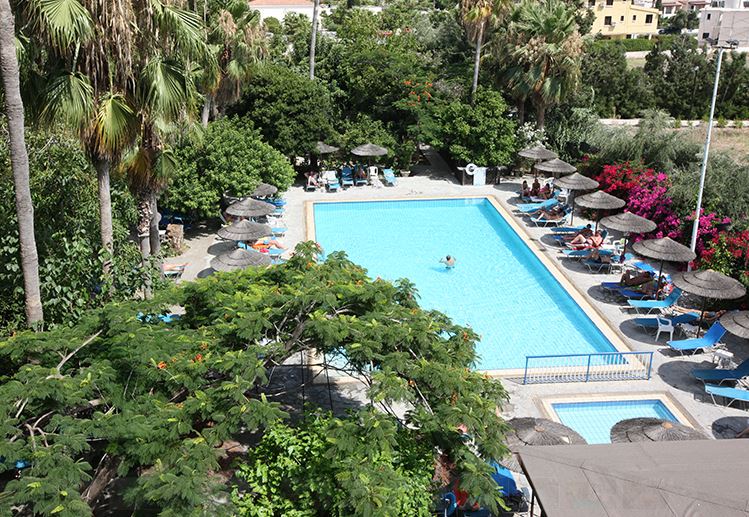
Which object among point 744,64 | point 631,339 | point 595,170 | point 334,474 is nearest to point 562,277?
point 631,339

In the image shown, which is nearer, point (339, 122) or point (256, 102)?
Answer: point (256, 102)

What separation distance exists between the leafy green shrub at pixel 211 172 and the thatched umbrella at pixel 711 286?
48.3 feet

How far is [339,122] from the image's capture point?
34656 mm

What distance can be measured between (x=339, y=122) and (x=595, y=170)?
479 inches

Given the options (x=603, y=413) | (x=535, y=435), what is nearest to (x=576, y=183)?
(x=603, y=413)

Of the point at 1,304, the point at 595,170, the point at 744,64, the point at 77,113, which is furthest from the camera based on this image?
the point at 744,64

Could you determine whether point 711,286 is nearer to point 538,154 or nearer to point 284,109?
point 538,154

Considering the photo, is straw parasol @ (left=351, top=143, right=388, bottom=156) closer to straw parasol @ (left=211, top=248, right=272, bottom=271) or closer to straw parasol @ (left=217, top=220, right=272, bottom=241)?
straw parasol @ (left=217, top=220, right=272, bottom=241)

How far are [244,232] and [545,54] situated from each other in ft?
56.5

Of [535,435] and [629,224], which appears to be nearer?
[535,435]

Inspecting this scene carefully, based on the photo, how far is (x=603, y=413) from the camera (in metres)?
→ 15.9

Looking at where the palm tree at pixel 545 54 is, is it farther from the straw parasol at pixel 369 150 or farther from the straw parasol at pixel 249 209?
the straw parasol at pixel 249 209

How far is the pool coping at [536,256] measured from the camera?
60.5 feet

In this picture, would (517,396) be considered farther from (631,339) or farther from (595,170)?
(595,170)
